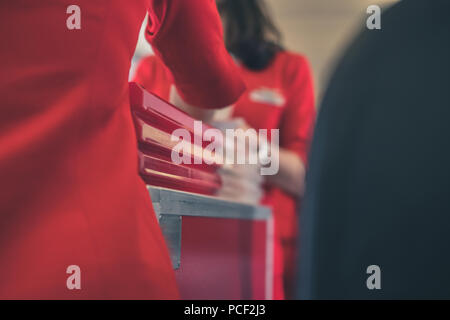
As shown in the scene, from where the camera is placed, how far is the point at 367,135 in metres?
0.34

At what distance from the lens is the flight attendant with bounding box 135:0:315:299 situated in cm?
98

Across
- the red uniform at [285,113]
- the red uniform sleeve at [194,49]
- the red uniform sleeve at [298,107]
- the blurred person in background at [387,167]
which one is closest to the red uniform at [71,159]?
the red uniform sleeve at [194,49]

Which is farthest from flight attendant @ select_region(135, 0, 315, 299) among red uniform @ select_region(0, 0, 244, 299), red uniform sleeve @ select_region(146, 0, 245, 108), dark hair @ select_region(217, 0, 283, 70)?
red uniform @ select_region(0, 0, 244, 299)

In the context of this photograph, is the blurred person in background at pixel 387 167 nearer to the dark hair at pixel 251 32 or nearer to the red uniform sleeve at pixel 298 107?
the dark hair at pixel 251 32

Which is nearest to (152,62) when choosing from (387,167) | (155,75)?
(155,75)

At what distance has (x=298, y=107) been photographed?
1.38m

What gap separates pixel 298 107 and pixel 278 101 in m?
0.15

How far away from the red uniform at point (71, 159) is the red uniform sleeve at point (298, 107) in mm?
934

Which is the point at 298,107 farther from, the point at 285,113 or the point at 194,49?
the point at 194,49

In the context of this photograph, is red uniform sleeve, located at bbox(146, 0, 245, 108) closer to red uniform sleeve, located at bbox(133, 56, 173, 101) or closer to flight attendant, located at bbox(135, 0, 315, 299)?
red uniform sleeve, located at bbox(133, 56, 173, 101)

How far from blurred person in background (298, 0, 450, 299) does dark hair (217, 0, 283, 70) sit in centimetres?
52
